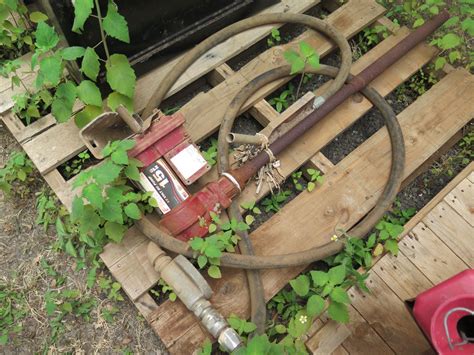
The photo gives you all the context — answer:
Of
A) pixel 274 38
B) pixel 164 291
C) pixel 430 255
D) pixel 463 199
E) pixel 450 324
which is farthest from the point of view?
pixel 274 38

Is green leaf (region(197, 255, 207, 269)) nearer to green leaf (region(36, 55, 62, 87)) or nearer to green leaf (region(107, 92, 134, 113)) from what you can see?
green leaf (region(107, 92, 134, 113))

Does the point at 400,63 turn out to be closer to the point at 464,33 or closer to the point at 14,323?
the point at 464,33

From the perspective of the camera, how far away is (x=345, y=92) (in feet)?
7.39

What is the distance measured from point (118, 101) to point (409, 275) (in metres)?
1.63

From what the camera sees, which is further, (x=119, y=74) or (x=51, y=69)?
(x=119, y=74)

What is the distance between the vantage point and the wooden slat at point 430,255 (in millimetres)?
1993

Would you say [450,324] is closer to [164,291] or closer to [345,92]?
[164,291]

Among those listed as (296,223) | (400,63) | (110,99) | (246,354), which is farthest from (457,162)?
(110,99)

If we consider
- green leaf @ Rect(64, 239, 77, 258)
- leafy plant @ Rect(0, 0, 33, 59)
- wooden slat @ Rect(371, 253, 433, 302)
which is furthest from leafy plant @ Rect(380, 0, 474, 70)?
green leaf @ Rect(64, 239, 77, 258)

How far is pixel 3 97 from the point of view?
223 cm

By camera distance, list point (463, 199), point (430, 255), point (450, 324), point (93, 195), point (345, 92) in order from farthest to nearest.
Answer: point (345, 92), point (463, 199), point (430, 255), point (93, 195), point (450, 324)

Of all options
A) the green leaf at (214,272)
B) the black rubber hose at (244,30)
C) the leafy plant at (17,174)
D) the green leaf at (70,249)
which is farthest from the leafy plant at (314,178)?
the leafy plant at (17,174)

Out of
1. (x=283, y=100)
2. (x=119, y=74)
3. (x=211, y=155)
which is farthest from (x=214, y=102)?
(x=119, y=74)

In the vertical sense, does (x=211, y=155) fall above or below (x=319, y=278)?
above
